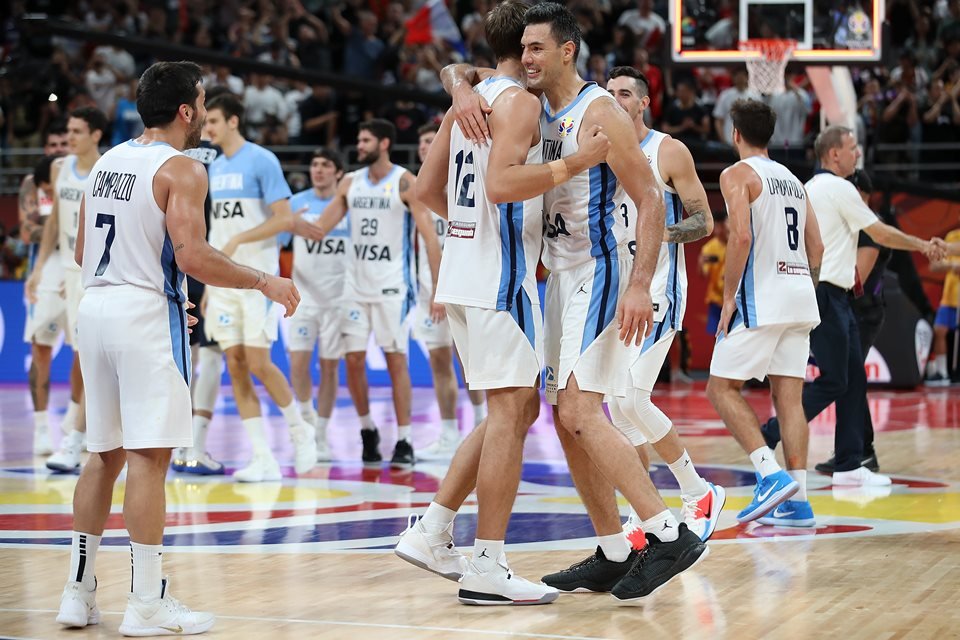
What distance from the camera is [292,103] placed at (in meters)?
19.0

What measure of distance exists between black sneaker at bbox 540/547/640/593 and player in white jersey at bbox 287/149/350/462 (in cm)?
484

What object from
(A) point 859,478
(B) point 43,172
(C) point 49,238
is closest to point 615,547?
(A) point 859,478

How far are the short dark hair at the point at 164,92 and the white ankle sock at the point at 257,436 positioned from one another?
4182 millimetres

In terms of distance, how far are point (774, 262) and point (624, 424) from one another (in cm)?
141

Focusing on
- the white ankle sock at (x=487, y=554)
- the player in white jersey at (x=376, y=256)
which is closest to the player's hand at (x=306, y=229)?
the player in white jersey at (x=376, y=256)

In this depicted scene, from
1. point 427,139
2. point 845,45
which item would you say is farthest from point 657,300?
point 845,45

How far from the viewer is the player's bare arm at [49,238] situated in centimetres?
1023

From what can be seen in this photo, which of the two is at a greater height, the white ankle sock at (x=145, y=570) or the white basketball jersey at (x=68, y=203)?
the white basketball jersey at (x=68, y=203)

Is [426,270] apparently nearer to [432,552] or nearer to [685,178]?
[685,178]

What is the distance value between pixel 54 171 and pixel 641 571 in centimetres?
686

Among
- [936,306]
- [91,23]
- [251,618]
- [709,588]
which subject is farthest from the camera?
[91,23]

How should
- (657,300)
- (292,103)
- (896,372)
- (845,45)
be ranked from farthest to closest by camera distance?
(292,103), (896,372), (845,45), (657,300)

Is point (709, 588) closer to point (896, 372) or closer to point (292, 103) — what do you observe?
point (896, 372)

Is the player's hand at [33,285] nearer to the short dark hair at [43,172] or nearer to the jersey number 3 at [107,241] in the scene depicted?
the short dark hair at [43,172]
